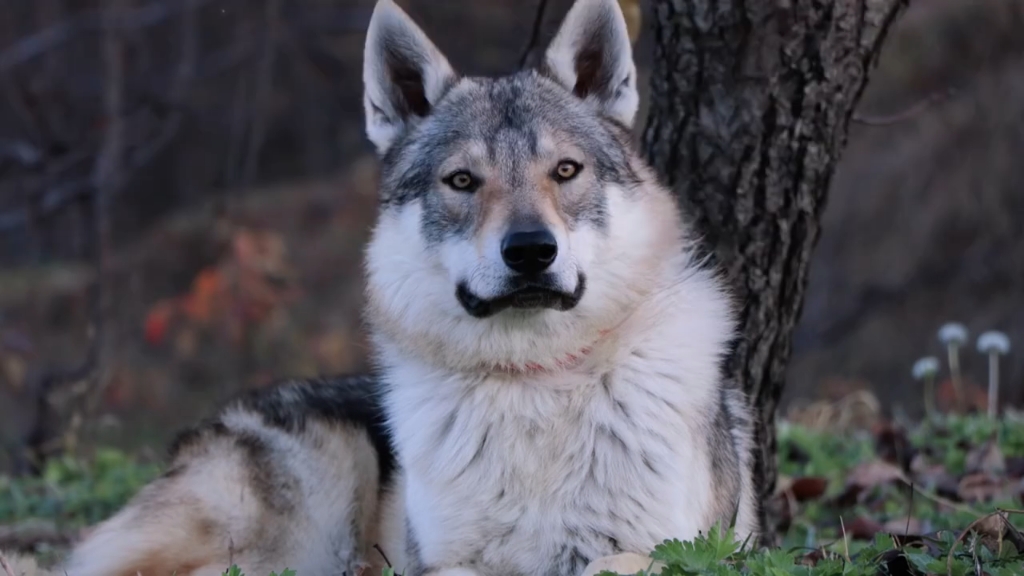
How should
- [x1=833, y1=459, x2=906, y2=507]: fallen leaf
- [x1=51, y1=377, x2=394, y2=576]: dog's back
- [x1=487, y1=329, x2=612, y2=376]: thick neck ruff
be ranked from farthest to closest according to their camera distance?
[x1=833, y1=459, x2=906, y2=507]: fallen leaf, [x1=51, y1=377, x2=394, y2=576]: dog's back, [x1=487, y1=329, x2=612, y2=376]: thick neck ruff

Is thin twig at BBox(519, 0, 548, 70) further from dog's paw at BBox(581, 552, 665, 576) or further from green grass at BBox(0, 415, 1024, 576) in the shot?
dog's paw at BBox(581, 552, 665, 576)

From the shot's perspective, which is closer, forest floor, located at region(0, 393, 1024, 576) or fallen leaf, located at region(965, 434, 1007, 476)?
forest floor, located at region(0, 393, 1024, 576)

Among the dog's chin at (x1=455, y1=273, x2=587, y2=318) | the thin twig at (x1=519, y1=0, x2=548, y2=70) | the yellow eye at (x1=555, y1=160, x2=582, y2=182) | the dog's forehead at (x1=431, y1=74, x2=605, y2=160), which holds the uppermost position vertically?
the thin twig at (x1=519, y1=0, x2=548, y2=70)

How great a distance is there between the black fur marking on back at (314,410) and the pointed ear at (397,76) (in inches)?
44.2

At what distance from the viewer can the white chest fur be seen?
12.8ft

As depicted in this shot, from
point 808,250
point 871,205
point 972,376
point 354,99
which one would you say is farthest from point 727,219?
point 354,99

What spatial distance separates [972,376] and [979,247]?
1.82 m

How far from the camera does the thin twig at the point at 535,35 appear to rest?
5.82m

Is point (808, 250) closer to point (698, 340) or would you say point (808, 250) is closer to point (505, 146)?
point (698, 340)

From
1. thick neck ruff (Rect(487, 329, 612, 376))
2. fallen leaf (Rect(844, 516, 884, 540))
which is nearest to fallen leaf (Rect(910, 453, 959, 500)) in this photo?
fallen leaf (Rect(844, 516, 884, 540))

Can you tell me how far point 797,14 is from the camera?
194 inches

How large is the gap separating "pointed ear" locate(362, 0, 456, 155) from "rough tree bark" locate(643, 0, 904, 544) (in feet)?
3.60

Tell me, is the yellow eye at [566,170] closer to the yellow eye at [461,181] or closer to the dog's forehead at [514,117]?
the dog's forehead at [514,117]

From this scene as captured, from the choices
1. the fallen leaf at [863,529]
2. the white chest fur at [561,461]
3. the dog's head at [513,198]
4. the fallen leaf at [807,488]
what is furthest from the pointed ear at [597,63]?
the fallen leaf at [807,488]
